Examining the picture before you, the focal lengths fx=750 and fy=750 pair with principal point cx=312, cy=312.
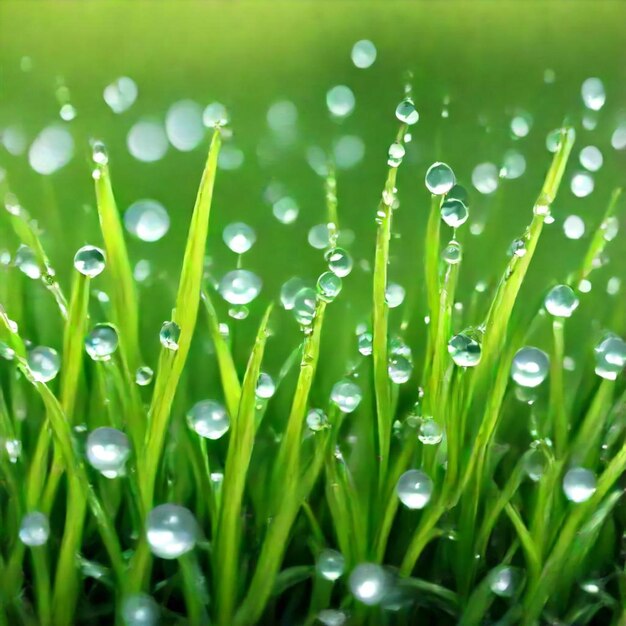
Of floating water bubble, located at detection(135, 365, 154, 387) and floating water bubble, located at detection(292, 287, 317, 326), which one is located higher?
floating water bubble, located at detection(292, 287, 317, 326)

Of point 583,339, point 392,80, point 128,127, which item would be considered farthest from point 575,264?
point 128,127

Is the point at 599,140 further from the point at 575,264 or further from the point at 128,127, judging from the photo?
the point at 128,127

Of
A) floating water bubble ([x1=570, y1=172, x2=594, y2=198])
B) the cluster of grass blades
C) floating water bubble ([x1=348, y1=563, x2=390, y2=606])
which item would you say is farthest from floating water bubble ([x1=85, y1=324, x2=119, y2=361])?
floating water bubble ([x1=570, y1=172, x2=594, y2=198])

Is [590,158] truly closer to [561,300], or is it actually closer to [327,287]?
[561,300]

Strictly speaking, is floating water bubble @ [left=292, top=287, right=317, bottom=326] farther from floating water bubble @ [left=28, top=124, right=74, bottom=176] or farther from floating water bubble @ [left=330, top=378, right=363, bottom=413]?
floating water bubble @ [left=28, top=124, right=74, bottom=176]

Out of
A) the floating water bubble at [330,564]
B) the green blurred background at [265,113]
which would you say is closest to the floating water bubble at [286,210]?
the green blurred background at [265,113]
